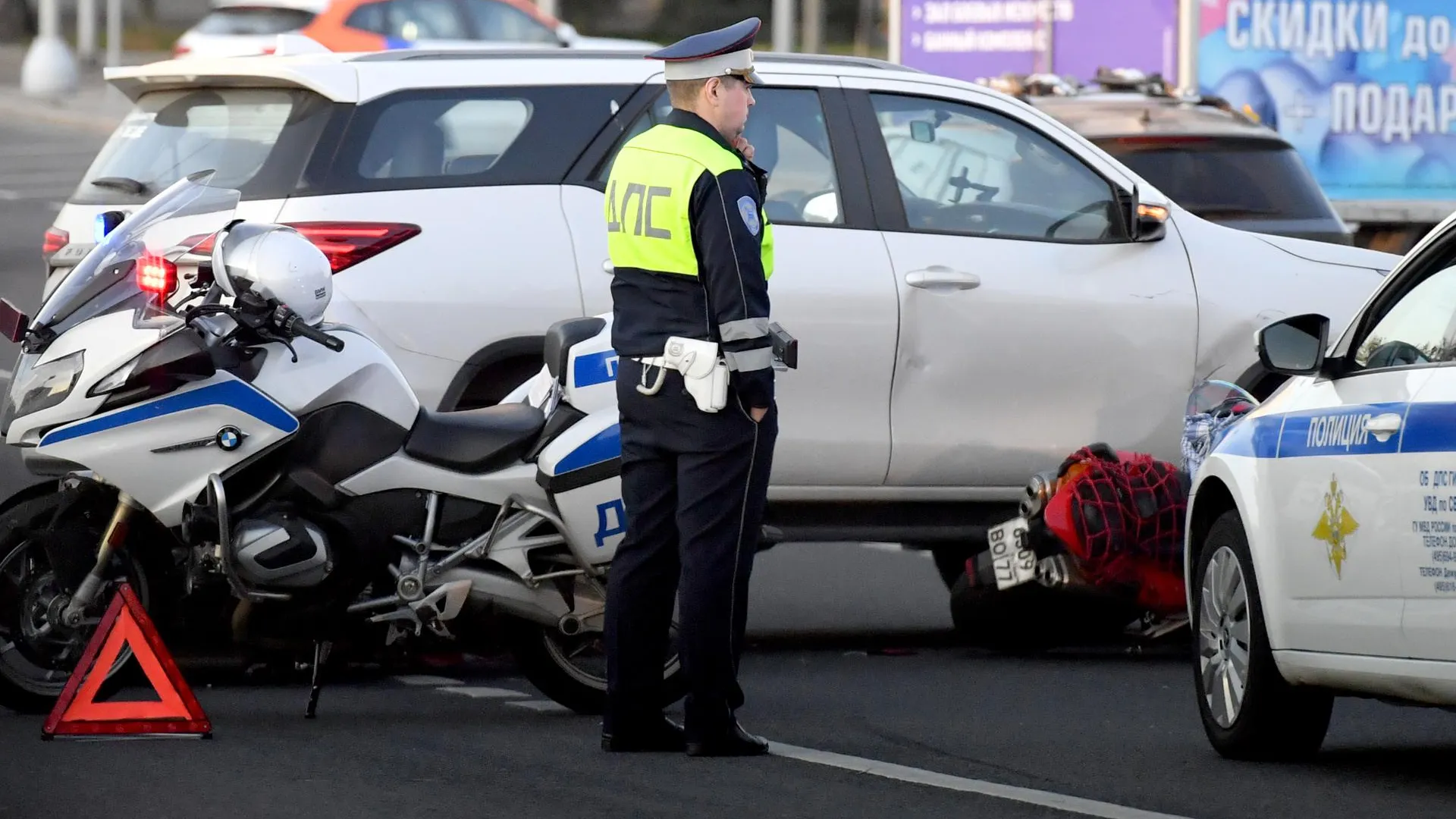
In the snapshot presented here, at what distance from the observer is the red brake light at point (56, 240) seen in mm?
8945

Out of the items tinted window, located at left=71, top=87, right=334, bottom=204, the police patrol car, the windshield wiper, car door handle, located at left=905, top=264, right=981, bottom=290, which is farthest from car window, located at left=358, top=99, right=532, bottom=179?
the police patrol car

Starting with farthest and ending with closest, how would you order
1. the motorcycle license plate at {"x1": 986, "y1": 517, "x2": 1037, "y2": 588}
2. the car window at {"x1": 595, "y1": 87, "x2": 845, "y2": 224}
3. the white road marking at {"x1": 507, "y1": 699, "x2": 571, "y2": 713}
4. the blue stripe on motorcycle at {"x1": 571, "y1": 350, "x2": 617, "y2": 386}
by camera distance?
the car window at {"x1": 595, "y1": 87, "x2": 845, "y2": 224}, the motorcycle license plate at {"x1": 986, "y1": 517, "x2": 1037, "y2": 588}, the white road marking at {"x1": 507, "y1": 699, "x2": 571, "y2": 713}, the blue stripe on motorcycle at {"x1": 571, "y1": 350, "x2": 617, "y2": 386}

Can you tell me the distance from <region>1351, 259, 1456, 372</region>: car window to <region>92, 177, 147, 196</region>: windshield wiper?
415 centimetres

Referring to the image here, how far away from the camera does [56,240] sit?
29.7ft

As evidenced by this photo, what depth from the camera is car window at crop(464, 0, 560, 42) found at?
28.2 meters

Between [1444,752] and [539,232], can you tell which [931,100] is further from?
[1444,752]

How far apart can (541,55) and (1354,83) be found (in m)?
9.68

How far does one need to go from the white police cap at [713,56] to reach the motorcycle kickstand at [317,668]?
1882 mm

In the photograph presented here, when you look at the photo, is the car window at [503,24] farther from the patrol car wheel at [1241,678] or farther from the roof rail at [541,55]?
the patrol car wheel at [1241,678]

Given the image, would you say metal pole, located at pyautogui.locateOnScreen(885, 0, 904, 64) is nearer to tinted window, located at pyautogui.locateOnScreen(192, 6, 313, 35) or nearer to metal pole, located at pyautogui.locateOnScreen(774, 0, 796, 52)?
tinted window, located at pyautogui.locateOnScreen(192, 6, 313, 35)

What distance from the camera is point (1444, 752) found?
691 cm

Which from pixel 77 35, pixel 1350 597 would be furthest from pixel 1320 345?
pixel 77 35

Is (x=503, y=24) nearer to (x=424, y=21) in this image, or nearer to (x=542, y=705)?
(x=424, y=21)

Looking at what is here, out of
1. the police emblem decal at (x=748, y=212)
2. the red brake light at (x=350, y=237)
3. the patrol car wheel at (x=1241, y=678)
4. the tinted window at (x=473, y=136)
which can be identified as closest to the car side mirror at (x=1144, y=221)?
the tinted window at (x=473, y=136)
